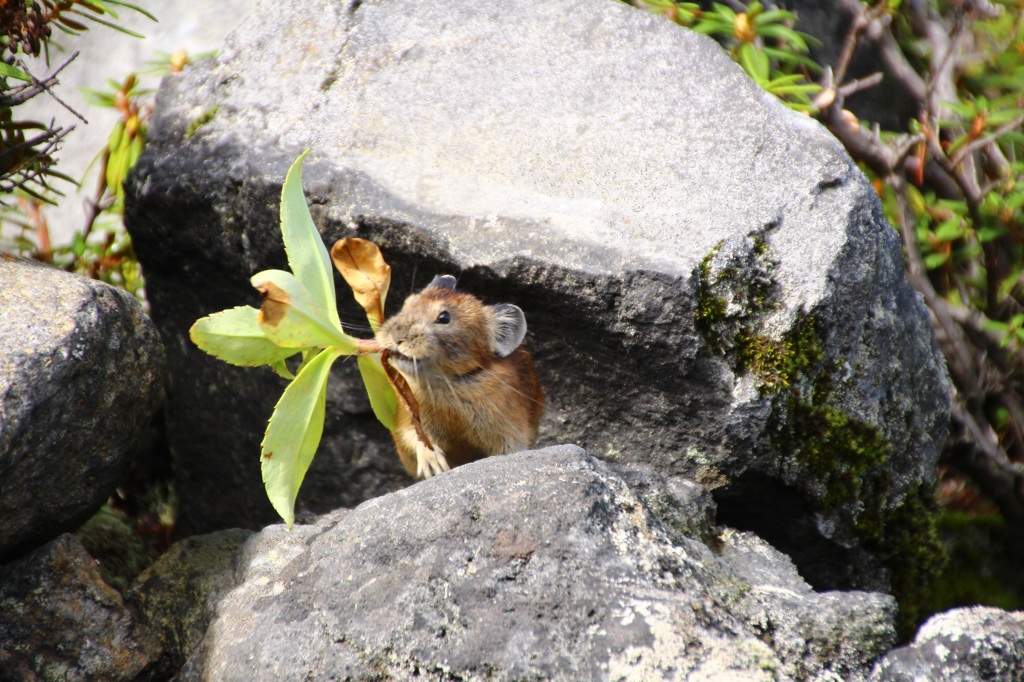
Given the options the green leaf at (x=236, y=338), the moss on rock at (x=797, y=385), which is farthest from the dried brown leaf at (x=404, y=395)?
the moss on rock at (x=797, y=385)

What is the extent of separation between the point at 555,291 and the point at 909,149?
3223 millimetres

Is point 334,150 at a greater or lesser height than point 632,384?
greater

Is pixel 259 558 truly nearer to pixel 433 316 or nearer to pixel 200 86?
pixel 433 316

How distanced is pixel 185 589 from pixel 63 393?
0.91 m

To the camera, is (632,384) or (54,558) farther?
(632,384)

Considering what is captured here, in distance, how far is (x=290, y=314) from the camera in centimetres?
343

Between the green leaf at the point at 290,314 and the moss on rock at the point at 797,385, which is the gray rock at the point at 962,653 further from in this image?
the green leaf at the point at 290,314

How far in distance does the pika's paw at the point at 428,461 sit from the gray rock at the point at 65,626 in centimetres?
130

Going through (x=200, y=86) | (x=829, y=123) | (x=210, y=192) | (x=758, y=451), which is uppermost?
(x=200, y=86)

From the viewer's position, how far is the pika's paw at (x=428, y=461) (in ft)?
13.8

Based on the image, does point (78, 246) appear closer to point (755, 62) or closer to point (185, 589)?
point (185, 589)

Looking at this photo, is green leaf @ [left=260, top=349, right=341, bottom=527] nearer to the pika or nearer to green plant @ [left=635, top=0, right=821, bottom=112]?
the pika

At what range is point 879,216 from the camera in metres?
4.44

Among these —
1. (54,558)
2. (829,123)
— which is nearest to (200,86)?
(54,558)
